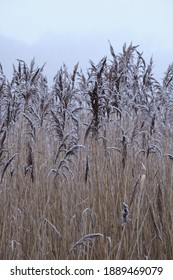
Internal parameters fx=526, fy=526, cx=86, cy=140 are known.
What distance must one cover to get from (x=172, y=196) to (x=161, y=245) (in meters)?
0.39

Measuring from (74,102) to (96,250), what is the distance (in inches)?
107

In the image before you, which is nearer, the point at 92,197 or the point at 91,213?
the point at 91,213

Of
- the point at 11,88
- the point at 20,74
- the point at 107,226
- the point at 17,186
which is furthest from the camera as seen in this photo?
the point at 20,74

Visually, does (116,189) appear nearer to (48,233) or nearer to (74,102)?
(48,233)

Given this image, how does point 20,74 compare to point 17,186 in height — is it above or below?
above

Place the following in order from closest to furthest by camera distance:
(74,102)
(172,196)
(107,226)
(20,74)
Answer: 1. (107,226)
2. (172,196)
3. (20,74)
4. (74,102)

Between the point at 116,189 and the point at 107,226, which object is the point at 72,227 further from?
the point at 116,189

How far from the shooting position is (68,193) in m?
3.36

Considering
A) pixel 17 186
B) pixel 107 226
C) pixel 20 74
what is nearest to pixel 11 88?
pixel 20 74

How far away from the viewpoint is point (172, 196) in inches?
125

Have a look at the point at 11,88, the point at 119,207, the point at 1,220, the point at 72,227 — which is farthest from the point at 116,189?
the point at 11,88
